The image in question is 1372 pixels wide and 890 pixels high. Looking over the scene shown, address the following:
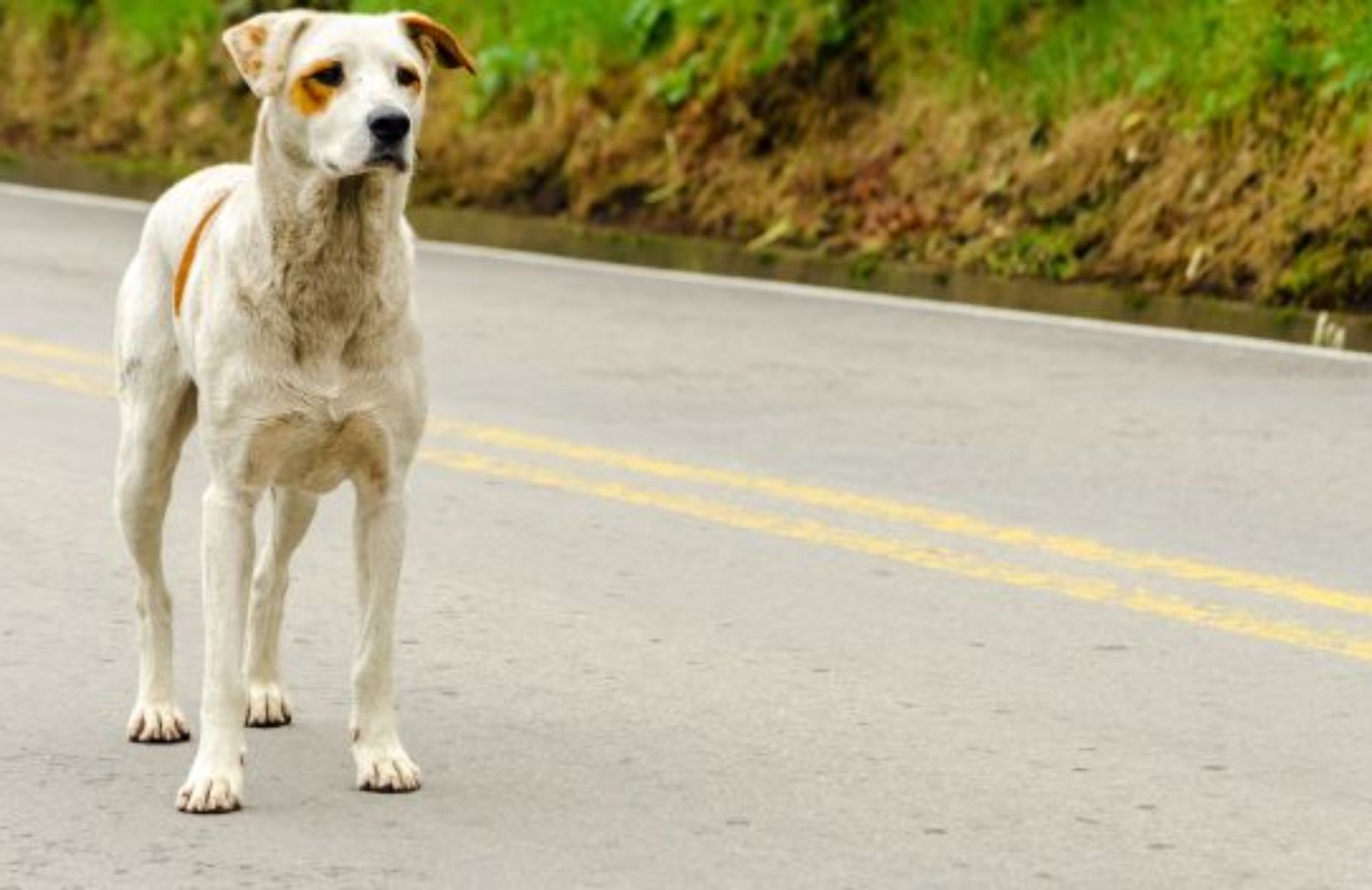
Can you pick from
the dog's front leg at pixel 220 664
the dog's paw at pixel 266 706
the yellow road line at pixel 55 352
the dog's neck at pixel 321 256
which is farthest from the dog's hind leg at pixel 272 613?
the yellow road line at pixel 55 352

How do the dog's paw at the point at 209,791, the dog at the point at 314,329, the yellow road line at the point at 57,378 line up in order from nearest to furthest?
the dog at the point at 314,329
the dog's paw at the point at 209,791
the yellow road line at the point at 57,378

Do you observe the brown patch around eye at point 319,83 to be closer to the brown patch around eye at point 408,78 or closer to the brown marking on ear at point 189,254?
the brown patch around eye at point 408,78

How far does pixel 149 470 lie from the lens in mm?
6387

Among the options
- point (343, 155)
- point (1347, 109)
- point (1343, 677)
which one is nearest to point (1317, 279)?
point (1347, 109)

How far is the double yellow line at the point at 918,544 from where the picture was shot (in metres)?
7.71

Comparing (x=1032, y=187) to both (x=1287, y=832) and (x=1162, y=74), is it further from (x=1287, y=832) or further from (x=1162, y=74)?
(x=1287, y=832)

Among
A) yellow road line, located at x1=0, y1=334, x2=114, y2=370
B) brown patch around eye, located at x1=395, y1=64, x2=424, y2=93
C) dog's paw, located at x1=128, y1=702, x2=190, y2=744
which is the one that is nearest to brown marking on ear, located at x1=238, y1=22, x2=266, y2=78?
brown patch around eye, located at x1=395, y1=64, x2=424, y2=93

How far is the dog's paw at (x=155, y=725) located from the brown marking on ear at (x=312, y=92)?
4.42 ft

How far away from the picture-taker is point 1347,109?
13.5 m

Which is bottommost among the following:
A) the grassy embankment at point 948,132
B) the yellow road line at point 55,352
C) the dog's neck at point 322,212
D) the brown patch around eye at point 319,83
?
the yellow road line at point 55,352

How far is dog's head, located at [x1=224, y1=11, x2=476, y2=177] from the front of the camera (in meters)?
5.62

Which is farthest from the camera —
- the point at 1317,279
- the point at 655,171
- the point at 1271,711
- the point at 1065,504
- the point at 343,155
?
the point at 655,171

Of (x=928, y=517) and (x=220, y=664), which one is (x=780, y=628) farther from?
(x=220, y=664)

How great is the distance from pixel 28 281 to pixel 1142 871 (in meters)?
8.19
